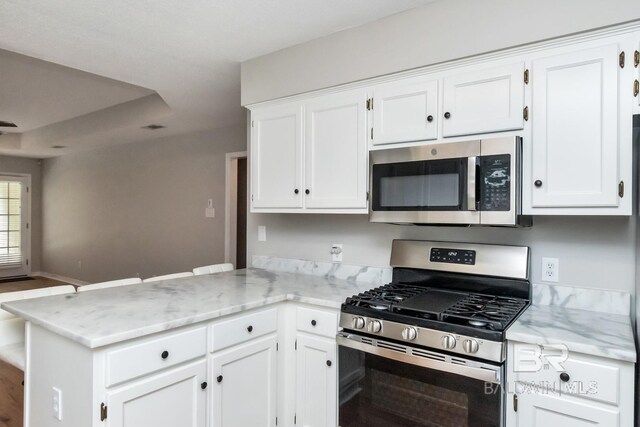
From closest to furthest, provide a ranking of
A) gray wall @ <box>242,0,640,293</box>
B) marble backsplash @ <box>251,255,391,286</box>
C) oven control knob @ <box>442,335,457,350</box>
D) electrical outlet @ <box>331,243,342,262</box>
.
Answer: oven control knob @ <box>442,335,457,350</box>, gray wall @ <box>242,0,640,293</box>, marble backsplash @ <box>251,255,391,286</box>, electrical outlet @ <box>331,243,342,262</box>


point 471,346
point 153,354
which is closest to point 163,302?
point 153,354

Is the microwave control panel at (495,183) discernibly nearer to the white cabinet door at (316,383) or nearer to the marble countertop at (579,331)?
the marble countertop at (579,331)

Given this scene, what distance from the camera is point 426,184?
1.99 m

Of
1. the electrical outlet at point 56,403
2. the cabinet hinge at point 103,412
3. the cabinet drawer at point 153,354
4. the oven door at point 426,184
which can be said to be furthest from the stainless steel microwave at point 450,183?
the electrical outlet at point 56,403

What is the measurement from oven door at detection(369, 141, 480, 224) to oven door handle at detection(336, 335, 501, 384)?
643 mm

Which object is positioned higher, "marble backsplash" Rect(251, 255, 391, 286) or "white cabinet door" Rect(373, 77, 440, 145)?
"white cabinet door" Rect(373, 77, 440, 145)

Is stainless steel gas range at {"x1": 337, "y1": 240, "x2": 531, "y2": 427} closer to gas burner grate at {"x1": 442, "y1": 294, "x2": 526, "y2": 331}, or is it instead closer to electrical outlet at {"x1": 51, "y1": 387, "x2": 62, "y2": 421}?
gas burner grate at {"x1": 442, "y1": 294, "x2": 526, "y2": 331}

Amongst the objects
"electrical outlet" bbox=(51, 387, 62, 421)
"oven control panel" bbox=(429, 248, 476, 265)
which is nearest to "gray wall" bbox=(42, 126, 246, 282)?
"oven control panel" bbox=(429, 248, 476, 265)

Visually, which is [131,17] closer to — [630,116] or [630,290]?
[630,116]

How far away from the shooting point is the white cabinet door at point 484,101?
1786 millimetres

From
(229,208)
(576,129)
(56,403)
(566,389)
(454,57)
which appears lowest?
(56,403)

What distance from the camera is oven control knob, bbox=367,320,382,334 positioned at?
1801 mm

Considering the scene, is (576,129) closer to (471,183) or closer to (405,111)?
(471,183)

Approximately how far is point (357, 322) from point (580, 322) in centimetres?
95
